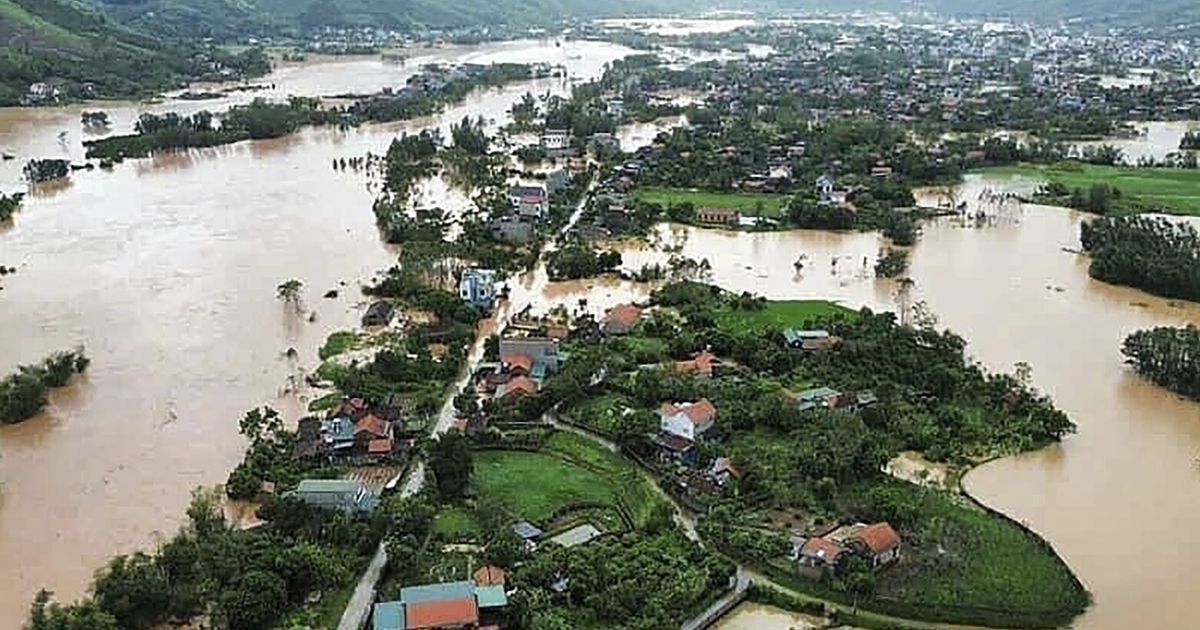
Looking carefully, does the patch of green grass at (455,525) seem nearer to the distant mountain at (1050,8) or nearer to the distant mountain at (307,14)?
the distant mountain at (307,14)

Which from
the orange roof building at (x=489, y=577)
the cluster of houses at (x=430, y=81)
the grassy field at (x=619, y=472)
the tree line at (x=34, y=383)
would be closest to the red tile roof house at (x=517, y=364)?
the grassy field at (x=619, y=472)

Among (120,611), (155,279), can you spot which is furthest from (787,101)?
(120,611)

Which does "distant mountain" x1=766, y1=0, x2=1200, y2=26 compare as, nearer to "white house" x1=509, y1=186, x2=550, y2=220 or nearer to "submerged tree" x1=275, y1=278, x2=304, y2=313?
"white house" x1=509, y1=186, x2=550, y2=220

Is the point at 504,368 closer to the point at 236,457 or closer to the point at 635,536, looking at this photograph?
the point at 236,457

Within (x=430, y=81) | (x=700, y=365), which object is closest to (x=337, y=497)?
(x=700, y=365)

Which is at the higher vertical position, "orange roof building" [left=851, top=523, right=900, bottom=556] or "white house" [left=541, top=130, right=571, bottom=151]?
"white house" [left=541, top=130, right=571, bottom=151]

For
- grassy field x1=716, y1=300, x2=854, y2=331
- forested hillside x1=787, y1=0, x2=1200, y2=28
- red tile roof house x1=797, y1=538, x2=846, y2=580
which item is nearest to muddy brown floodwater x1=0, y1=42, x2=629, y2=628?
grassy field x1=716, y1=300, x2=854, y2=331

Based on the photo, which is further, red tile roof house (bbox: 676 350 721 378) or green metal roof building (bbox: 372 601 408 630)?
red tile roof house (bbox: 676 350 721 378)
